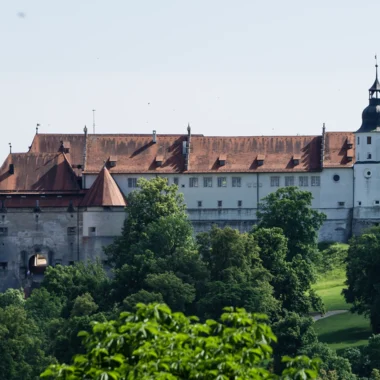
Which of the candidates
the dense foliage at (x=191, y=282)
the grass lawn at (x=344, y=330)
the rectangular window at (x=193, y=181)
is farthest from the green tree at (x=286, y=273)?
the rectangular window at (x=193, y=181)

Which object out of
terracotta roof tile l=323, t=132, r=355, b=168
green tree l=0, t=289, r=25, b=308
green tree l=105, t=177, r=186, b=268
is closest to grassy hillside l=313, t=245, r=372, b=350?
terracotta roof tile l=323, t=132, r=355, b=168

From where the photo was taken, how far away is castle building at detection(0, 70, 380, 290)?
107m

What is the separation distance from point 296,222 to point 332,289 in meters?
4.49

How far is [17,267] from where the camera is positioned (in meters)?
108

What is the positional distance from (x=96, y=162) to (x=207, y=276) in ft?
81.3

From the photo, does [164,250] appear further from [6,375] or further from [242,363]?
[242,363]

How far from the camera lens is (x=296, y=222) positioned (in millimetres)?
100312

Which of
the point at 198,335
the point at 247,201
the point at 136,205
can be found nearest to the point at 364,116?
the point at 247,201

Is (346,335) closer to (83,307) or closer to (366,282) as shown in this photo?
(366,282)

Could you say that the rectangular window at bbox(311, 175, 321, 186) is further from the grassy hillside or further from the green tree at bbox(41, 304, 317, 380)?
the green tree at bbox(41, 304, 317, 380)

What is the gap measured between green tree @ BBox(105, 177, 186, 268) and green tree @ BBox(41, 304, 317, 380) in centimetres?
6514

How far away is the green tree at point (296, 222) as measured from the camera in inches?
3925

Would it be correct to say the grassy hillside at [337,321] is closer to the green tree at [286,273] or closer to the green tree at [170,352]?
the green tree at [286,273]

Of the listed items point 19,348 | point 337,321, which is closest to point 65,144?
point 337,321
